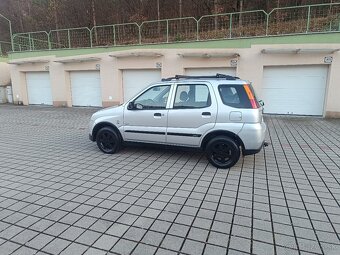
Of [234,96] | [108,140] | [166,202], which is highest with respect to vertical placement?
[234,96]

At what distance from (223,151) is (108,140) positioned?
2789 millimetres

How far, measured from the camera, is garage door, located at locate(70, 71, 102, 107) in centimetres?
1502

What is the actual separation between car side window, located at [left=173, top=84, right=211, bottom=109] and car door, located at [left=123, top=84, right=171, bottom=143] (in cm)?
26

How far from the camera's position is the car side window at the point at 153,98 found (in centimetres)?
535

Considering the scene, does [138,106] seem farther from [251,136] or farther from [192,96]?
[251,136]

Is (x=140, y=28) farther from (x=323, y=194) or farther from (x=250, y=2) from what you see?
(x=323, y=194)

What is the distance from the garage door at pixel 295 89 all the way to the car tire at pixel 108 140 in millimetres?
8639

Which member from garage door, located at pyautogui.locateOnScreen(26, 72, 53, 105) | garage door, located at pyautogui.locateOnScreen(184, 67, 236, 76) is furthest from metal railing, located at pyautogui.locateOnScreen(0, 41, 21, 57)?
garage door, located at pyautogui.locateOnScreen(184, 67, 236, 76)

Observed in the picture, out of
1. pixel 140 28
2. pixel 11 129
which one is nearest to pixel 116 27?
pixel 140 28

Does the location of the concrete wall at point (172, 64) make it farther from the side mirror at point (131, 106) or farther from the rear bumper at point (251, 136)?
the rear bumper at point (251, 136)

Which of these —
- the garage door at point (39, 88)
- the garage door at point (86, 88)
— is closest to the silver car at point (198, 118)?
the garage door at point (86, 88)

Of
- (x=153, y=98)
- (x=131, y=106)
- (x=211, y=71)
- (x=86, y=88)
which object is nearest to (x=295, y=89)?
(x=211, y=71)

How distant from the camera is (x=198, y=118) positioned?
195 inches

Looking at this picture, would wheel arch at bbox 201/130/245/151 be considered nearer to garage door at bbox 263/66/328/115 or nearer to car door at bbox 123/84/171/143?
car door at bbox 123/84/171/143
